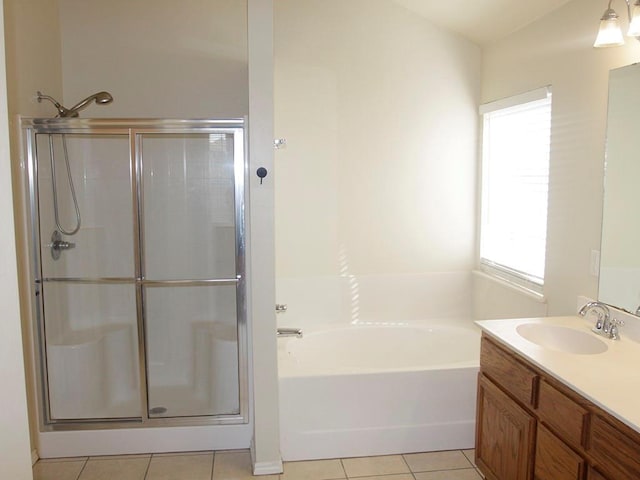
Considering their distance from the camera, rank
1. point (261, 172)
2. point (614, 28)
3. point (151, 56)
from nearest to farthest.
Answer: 1. point (614, 28)
2. point (261, 172)
3. point (151, 56)

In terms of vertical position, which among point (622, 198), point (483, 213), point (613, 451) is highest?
point (622, 198)

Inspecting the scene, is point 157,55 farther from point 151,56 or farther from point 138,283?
point 138,283

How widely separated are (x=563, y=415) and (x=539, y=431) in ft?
0.62

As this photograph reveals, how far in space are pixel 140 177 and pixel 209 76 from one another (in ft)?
3.20

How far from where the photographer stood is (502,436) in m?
2.27

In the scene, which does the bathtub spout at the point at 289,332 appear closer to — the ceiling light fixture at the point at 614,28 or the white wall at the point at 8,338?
the white wall at the point at 8,338

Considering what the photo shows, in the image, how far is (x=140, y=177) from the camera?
296 centimetres

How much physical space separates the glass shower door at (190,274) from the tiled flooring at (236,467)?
261mm

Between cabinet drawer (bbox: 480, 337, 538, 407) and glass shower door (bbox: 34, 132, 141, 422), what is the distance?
6.26 feet

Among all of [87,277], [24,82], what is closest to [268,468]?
[87,277]

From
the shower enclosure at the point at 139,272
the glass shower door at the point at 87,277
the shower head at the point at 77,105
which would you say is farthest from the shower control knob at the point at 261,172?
the shower head at the point at 77,105

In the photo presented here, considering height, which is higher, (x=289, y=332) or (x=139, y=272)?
(x=139, y=272)

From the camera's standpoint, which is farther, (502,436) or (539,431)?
(502,436)

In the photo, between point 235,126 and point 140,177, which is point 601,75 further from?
point 140,177
